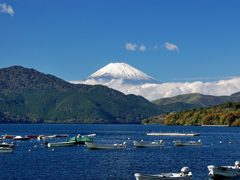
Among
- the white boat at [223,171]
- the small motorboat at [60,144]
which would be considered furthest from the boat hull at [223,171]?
the small motorboat at [60,144]

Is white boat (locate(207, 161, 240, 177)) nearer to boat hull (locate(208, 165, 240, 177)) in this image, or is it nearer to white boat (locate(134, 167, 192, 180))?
boat hull (locate(208, 165, 240, 177))

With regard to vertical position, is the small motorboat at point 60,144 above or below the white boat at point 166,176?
above

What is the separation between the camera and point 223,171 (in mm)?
65125

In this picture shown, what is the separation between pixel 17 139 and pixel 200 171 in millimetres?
108979

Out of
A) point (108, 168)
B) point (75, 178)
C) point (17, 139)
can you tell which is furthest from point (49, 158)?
point (17, 139)

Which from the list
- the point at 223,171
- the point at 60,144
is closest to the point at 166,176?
the point at 223,171

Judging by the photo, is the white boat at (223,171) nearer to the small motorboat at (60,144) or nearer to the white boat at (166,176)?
the white boat at (166,176)

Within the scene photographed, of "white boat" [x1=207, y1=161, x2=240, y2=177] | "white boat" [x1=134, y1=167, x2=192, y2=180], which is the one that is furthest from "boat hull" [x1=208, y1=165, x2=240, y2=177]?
"white boat" [x1=134, y1=167, x2=192, y2=180]

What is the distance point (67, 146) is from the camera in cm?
13200

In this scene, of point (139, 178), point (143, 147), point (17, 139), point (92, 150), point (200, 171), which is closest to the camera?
point (139, 178)

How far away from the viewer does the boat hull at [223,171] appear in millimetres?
64250

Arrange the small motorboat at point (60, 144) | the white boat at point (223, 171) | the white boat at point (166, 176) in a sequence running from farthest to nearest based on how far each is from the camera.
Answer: the small motorboat at point (60, 144) → the white boat at point (223, 171) → the white boat at point (166, 176)

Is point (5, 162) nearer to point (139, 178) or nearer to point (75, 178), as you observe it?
point (75, 178)

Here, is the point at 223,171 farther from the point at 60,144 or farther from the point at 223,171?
the point at 60,144
